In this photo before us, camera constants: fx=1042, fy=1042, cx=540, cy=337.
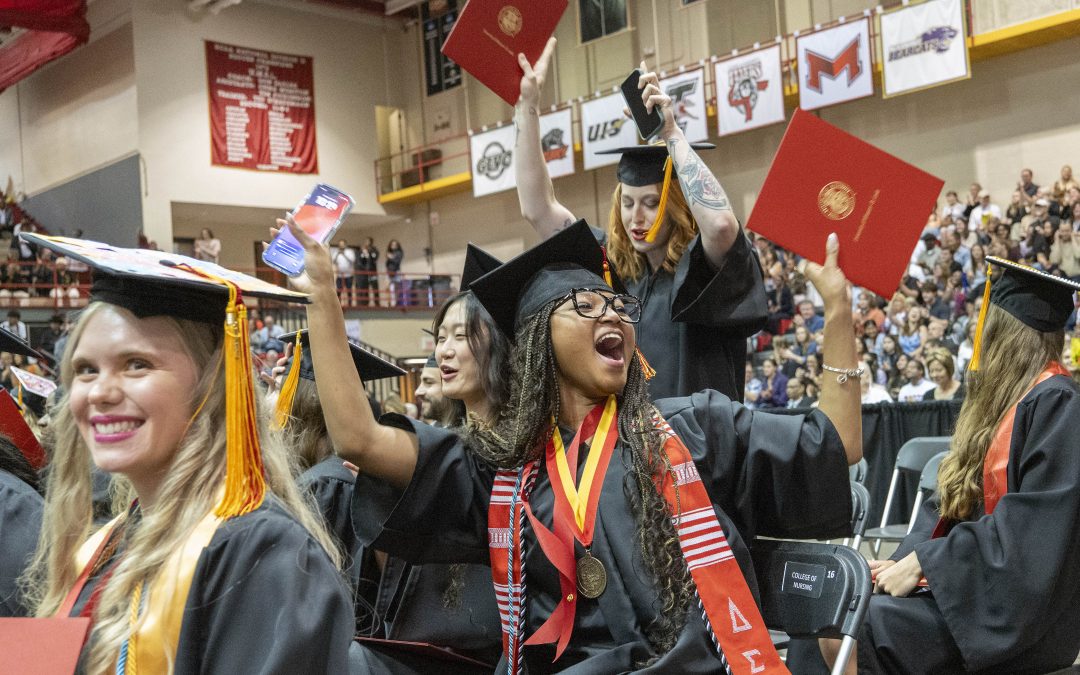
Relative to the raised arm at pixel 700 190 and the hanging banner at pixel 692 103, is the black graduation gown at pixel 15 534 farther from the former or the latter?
the hanging banner at pixel 692 103

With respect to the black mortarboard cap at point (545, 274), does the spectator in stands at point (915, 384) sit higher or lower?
lower

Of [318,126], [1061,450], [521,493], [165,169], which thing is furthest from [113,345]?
[318,126]

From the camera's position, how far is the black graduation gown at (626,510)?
230 centimetres

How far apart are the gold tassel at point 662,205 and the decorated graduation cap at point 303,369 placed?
0.92 metres

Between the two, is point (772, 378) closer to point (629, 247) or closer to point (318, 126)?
point (629, 247)

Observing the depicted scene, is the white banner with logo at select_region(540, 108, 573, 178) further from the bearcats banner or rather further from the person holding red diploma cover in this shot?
the person holding red diploma cover

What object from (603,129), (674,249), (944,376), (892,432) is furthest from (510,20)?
(603,129)

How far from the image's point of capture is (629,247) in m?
3.35

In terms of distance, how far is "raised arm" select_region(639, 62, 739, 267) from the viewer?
287 cm

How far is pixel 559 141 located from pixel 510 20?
15813mm

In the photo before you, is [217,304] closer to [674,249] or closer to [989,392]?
[674,249]

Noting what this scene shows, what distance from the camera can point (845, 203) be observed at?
247 cm

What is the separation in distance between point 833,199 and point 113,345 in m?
1.62

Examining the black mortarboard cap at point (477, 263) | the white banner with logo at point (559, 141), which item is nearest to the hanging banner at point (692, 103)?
the white banner with logo at point (559, 141)
